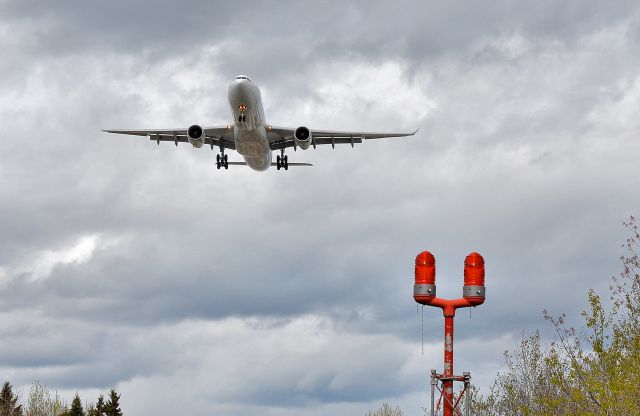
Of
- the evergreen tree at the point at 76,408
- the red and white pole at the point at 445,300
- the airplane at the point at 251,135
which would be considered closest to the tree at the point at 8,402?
the evergreen tree at the point at 76,408

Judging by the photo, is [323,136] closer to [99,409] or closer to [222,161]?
[222,161]

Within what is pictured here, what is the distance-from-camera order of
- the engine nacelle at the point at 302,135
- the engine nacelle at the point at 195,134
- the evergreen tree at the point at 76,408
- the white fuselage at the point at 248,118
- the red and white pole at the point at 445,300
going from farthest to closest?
the evergreen tree at the point at 76,408, the engine nacelle at the point at 302,135, the engine nacelle at the point at 195,134, the white fuselage at the point at 248,118, the red and white pole at the point at 445,300

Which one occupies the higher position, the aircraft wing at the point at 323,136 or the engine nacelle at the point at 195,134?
the aircraft wing at the point at 323,136

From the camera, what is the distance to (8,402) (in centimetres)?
7500

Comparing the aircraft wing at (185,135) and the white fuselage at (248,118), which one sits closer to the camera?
the white fuselage at (248,118)

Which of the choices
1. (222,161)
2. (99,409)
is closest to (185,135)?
(222,161)

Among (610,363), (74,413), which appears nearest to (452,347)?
(610,363)

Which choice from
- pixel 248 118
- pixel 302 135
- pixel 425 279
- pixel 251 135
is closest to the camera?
pixel 425 279

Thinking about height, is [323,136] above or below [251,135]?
above

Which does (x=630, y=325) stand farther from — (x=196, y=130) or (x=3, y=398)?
(x=3, y=398)

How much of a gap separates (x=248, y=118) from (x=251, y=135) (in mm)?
1551

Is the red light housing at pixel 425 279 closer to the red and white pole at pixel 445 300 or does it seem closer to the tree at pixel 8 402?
the red and white pole at pixel 445 300

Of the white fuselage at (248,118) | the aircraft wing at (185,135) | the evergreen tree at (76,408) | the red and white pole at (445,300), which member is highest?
the aircraft wing at (185,135)

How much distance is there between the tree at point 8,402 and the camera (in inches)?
2933
